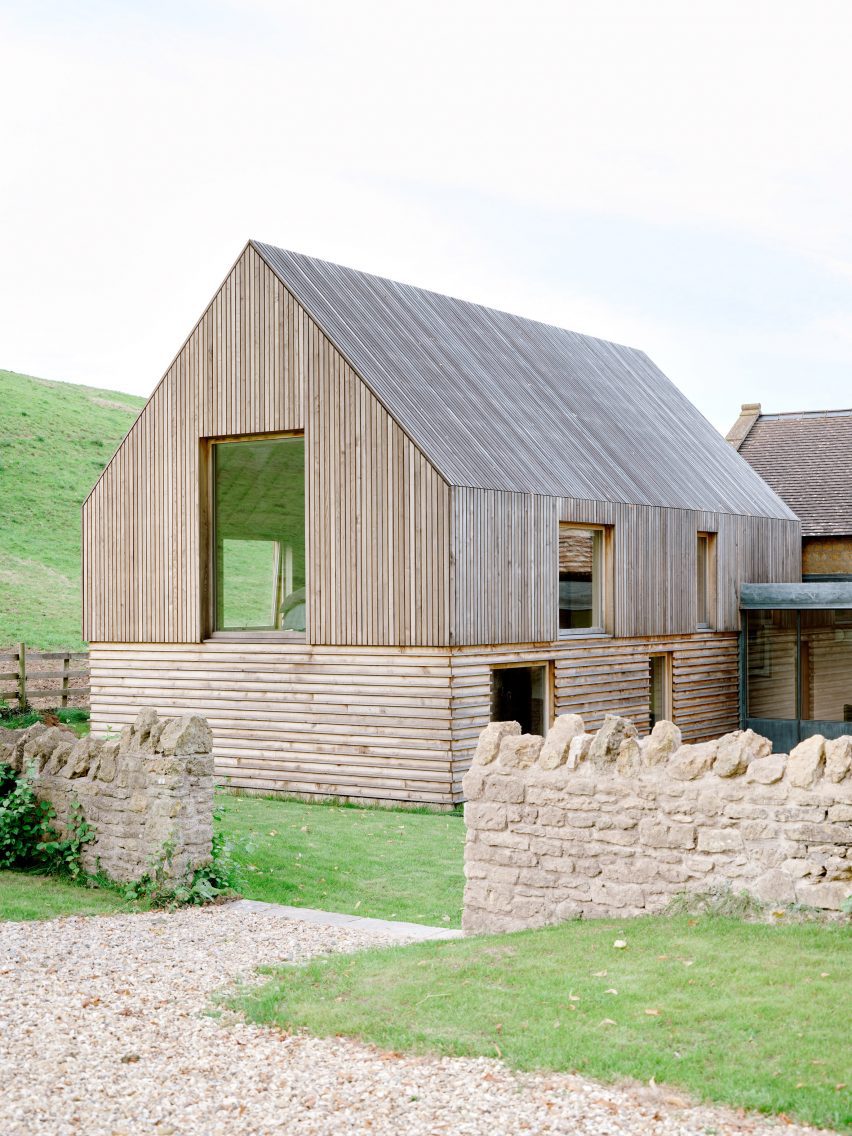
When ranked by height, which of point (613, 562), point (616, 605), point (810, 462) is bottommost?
point (616, 605)

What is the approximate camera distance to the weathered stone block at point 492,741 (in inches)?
348

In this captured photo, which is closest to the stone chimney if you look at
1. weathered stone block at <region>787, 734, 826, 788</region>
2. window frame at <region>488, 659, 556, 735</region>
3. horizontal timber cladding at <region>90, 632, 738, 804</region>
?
horizontal timber cladding at <region>90, 632, 738, 804</region>

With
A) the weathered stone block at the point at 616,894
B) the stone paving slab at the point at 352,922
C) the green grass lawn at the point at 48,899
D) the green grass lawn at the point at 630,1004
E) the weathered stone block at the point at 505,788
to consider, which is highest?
the weathered stone block at the point at 505,788

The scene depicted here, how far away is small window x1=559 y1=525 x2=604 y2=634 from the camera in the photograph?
19.6 m

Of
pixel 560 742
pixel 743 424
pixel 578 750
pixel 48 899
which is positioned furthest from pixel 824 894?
pixel 743 424

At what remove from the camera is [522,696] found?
18719 mm

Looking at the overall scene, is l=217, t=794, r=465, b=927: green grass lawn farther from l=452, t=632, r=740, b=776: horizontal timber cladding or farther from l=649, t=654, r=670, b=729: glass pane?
l=649, t=654, r=670, b=729: glass pane

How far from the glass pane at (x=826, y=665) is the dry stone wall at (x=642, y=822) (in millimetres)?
16865

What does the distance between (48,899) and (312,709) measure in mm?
8207

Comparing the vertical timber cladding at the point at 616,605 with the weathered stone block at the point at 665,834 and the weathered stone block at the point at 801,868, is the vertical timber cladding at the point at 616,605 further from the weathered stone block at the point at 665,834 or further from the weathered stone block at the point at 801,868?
the weathered stone block at the point at 801,868

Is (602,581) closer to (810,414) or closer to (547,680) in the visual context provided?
(547,680)

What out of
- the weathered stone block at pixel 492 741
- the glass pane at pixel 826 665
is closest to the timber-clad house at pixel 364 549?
the glass pane at pixel 826 665

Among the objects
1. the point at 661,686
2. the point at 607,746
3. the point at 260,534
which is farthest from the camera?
the point at 661,686

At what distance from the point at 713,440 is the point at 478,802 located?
20.5 meters
